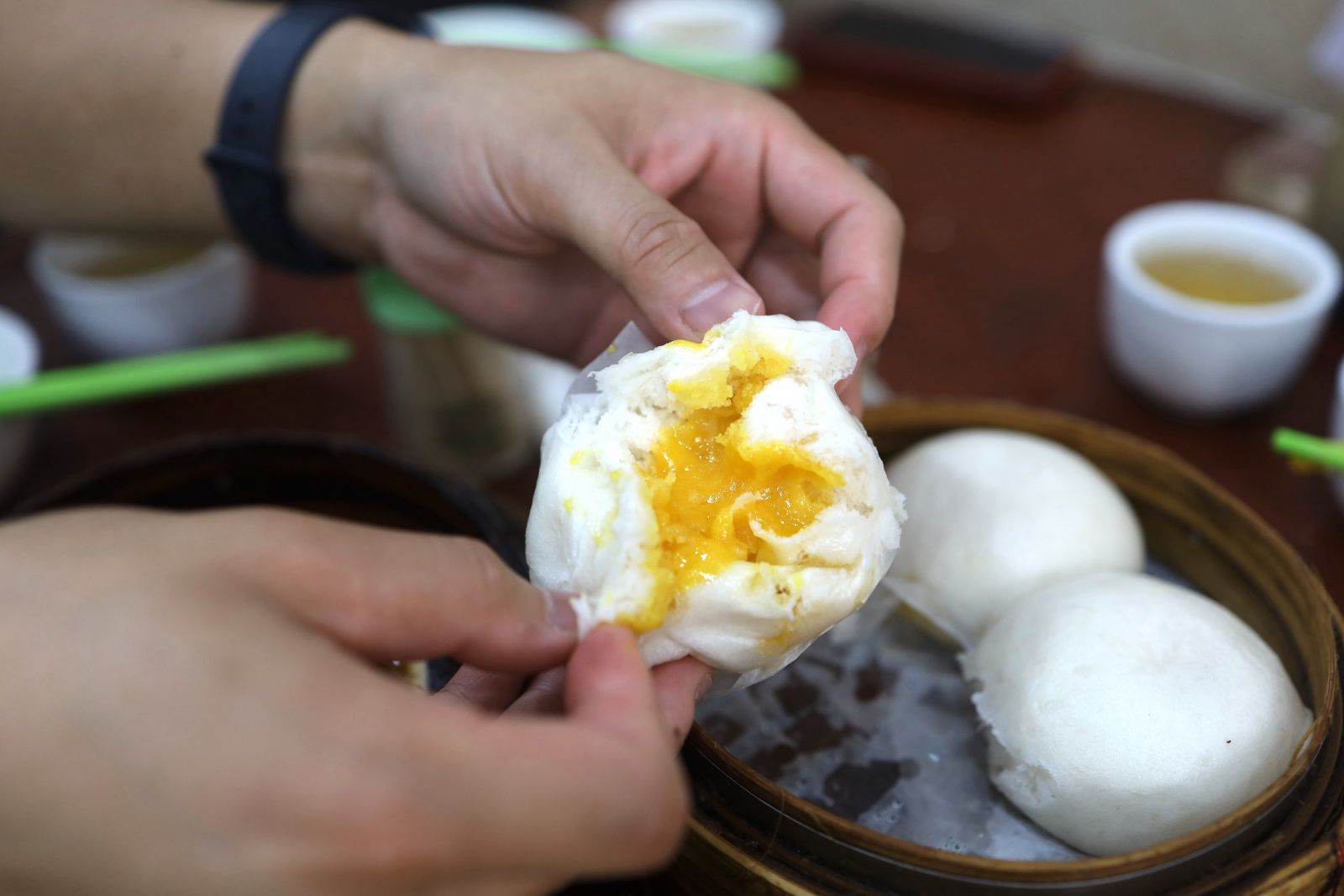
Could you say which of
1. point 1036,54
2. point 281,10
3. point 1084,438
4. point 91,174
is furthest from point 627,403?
point 1036,54

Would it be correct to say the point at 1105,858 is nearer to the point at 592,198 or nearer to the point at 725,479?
the point at 725,479

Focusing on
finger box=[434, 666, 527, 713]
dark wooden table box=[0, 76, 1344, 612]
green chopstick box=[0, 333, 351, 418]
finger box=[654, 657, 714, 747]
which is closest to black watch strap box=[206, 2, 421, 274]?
green chopstick box=[0, 333, 351, 418]

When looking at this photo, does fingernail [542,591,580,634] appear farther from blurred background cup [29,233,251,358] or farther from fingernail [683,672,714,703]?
blurred background cup [29,233,251,358]

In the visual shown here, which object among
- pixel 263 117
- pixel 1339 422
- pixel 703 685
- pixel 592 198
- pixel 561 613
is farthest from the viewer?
pixel 263 117

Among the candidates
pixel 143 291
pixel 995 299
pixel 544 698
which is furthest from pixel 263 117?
pixel 995 299

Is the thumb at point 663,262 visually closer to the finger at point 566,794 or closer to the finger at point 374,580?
the finger at point 374,580
